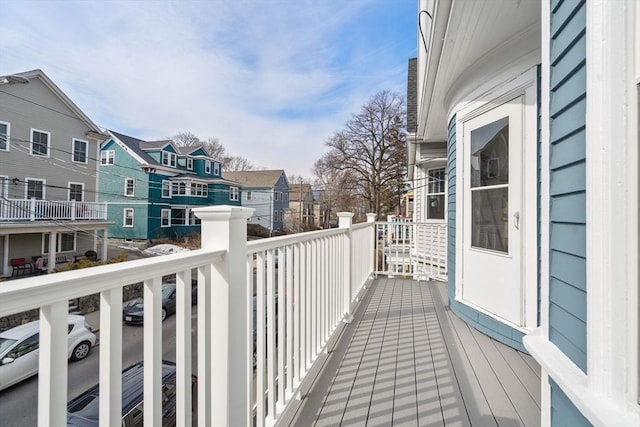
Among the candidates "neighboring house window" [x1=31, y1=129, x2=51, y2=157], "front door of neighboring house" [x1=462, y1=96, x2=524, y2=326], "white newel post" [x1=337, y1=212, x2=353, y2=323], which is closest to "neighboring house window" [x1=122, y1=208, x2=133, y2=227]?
"neighboring house window" [x1=31, y1=129, x2=51, y2=157]

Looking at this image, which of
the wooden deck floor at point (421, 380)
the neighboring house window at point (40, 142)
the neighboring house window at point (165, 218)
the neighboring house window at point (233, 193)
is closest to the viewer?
the wooden deck floor at point (421, 380)

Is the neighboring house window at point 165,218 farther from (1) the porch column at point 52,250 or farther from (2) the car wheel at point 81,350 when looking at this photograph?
(2) the car wheel at point 81,350

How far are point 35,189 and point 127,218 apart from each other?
5.80 metres

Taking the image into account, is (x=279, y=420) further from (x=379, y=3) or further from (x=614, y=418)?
(x=379, y=3)

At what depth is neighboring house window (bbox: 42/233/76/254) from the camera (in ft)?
41.0

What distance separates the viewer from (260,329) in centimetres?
141

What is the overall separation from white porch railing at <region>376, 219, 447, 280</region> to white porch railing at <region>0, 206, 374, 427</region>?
3544 mm

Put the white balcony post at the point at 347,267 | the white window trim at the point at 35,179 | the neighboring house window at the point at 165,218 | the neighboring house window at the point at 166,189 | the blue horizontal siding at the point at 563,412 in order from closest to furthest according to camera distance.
→ the blue horizontal siding at the point at 563,412 < the white balcony post at the point at 347,267 < the white window trim at the point at 35,179 < the neighboring house window at the point at 165,218 < the neighboring house window at the point at 166,189

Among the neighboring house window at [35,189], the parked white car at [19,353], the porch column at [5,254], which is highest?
the neighboring house window at [35,189]

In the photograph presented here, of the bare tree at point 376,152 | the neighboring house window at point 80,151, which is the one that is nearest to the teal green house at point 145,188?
the neighboring house window at point 80,151

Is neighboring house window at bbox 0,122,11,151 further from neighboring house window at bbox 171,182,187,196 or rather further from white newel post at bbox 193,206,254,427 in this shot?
white newel post at bbox 193,206,254,427

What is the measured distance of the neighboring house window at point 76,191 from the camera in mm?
13984

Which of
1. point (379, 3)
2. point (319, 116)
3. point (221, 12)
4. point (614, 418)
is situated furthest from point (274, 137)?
point (614, 418)

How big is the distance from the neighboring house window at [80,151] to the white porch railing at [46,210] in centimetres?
223
